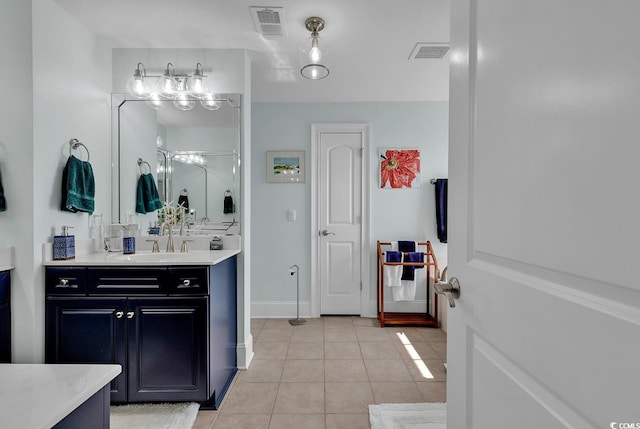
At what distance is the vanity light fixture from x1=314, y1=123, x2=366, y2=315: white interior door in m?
1.43

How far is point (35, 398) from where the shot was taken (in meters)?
0.68

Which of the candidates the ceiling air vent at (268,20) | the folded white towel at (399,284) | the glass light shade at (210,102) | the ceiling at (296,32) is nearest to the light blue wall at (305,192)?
the folded white towel at (399,284)

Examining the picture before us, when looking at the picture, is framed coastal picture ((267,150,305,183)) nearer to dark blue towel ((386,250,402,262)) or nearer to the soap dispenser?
dark blue towel ((386,250,402,262))

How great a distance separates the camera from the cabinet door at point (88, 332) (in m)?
1.85

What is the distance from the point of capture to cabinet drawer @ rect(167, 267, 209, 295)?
1.88 m

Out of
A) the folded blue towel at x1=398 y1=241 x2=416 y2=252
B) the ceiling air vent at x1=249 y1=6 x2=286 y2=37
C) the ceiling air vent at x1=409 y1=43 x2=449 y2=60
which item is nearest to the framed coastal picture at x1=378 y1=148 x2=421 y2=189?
the folded blue towel at x1=398 y1=241 x2=416 y2=252

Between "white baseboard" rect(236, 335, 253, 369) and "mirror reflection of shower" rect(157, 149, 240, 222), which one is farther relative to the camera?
"mirror reflection of shower" rect(157, 149, 240, 222)

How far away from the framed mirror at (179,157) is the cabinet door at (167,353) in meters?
0.91

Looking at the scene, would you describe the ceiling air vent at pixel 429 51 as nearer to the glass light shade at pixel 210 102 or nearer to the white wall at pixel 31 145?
the glass light shade at pixel 210 102

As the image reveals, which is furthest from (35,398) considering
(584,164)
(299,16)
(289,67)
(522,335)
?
(289,67)

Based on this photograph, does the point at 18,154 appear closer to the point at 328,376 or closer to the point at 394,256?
the point at 328,376

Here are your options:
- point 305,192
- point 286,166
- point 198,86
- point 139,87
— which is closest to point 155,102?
point 139,87

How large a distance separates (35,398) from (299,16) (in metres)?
2.21

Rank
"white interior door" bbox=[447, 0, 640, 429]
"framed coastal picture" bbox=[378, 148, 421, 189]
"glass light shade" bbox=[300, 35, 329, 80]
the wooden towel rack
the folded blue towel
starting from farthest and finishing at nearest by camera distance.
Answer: "framed coastal picture" bbox=[378, 148, 421, 189]
the folded blue towel
the wooden towel rack
"glass light shade" bbox=[300, 35, 329, 80]
"white interior door" bbox=[447, 0, 640, 429]
